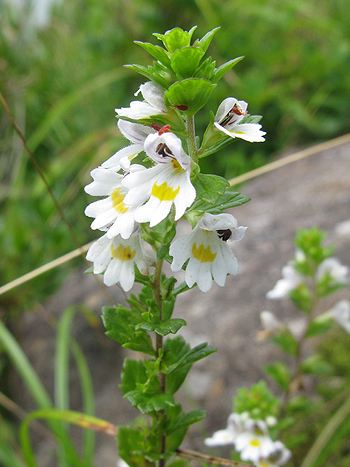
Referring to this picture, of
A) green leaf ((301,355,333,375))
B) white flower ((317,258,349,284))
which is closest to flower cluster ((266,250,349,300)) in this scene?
white flower ((317,258,349,284))

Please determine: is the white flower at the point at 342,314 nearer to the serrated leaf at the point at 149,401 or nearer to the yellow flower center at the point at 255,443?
the yellow flower center at the point at 255,443

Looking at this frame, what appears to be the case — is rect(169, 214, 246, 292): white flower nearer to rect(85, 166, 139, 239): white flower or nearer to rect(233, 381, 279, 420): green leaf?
rect(85, 166, 139, 239): white flower

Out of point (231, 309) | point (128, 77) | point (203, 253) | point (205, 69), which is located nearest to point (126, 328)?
point (203, 253)

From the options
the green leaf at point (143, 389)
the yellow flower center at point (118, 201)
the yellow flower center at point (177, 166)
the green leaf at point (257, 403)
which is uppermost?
the yellow flower center at point (177, 166)

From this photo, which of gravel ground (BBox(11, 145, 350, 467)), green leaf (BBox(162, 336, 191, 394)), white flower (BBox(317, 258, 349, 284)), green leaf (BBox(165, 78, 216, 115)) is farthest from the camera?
gravel ground (BBox(11, 145, 350, 467))

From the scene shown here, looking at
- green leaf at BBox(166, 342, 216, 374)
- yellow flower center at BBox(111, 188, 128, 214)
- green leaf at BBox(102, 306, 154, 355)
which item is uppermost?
yellow flower center at BBox(111, 188, 128, 214)

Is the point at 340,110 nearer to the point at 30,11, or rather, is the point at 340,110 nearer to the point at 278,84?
the point at 278,84

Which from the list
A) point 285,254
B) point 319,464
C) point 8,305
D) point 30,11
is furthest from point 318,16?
point 319,464

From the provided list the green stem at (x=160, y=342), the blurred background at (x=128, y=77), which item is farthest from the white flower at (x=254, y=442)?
the blurred background at (x=128, y=77)
